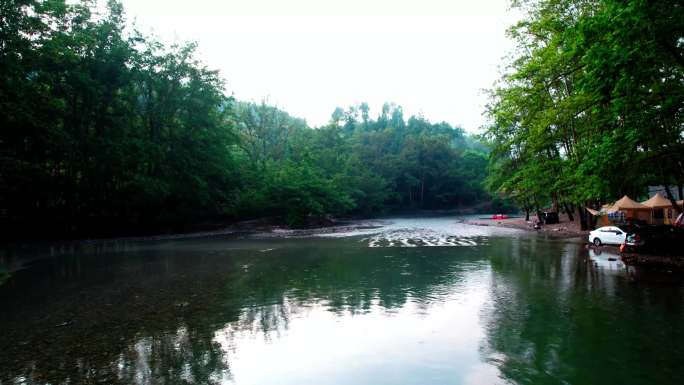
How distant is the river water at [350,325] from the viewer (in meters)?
6.61

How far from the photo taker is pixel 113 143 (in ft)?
125

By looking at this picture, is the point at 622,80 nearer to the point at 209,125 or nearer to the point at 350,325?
the point at 350,325

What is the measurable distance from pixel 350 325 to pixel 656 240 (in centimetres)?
1773

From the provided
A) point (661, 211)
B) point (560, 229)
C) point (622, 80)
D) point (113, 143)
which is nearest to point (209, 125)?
point (113, 143)

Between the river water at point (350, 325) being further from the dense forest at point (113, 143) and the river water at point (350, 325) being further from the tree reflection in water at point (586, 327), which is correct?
the dense forest at point (113, 143)

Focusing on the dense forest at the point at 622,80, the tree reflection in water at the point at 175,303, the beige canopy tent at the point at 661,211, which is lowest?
the tree reflection in water at the point at 175,303

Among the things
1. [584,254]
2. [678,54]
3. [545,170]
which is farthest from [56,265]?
[545,170]

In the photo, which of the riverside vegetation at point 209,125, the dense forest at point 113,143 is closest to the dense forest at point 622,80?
the riverside vegetation at point 209,125

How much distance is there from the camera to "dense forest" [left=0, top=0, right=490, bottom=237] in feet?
98.6

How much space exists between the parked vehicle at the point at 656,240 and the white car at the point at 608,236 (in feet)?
8.18

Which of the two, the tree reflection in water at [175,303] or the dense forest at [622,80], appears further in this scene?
the dense forest at [622,80]

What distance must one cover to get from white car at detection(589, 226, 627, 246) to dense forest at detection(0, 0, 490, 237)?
103ft

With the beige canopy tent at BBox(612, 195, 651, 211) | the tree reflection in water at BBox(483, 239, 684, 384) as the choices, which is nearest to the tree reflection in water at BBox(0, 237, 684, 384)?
Answer: the tree reflection in water at BBox(483, 239, 684, 384)

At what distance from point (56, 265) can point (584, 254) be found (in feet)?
85.4
